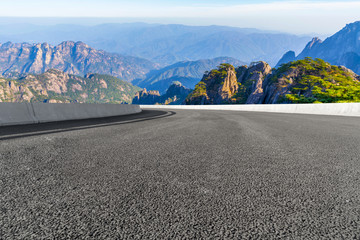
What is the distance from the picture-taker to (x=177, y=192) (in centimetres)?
280

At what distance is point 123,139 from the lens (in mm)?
6387

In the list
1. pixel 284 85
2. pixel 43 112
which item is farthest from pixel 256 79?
pixel 43 112

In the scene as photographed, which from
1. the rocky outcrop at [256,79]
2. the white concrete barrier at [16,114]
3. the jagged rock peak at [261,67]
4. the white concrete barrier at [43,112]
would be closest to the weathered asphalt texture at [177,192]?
the white concrete barrier at [16,114]

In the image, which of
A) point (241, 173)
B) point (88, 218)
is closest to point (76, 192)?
point (88, 218)

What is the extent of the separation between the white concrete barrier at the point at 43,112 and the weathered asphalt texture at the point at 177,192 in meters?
4.95

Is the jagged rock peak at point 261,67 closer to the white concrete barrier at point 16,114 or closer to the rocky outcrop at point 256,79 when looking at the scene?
the rocky outcrop at point 256,79

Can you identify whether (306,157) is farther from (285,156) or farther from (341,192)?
(341,192)

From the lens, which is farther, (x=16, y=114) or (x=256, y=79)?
(x=256, y=79)

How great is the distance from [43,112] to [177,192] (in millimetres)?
10072

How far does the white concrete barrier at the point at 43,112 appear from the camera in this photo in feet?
30.9

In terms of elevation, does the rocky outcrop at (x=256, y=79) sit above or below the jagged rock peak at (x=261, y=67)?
below

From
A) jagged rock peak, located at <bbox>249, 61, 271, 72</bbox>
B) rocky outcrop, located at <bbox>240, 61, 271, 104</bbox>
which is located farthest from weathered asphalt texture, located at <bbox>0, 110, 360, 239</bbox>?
jagged rock peak, located at <bbox>249, 61, 271, 72</bbox>

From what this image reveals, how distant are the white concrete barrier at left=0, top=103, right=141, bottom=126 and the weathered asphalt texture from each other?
4.95 metres

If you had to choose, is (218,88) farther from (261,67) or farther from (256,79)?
(261,67)
